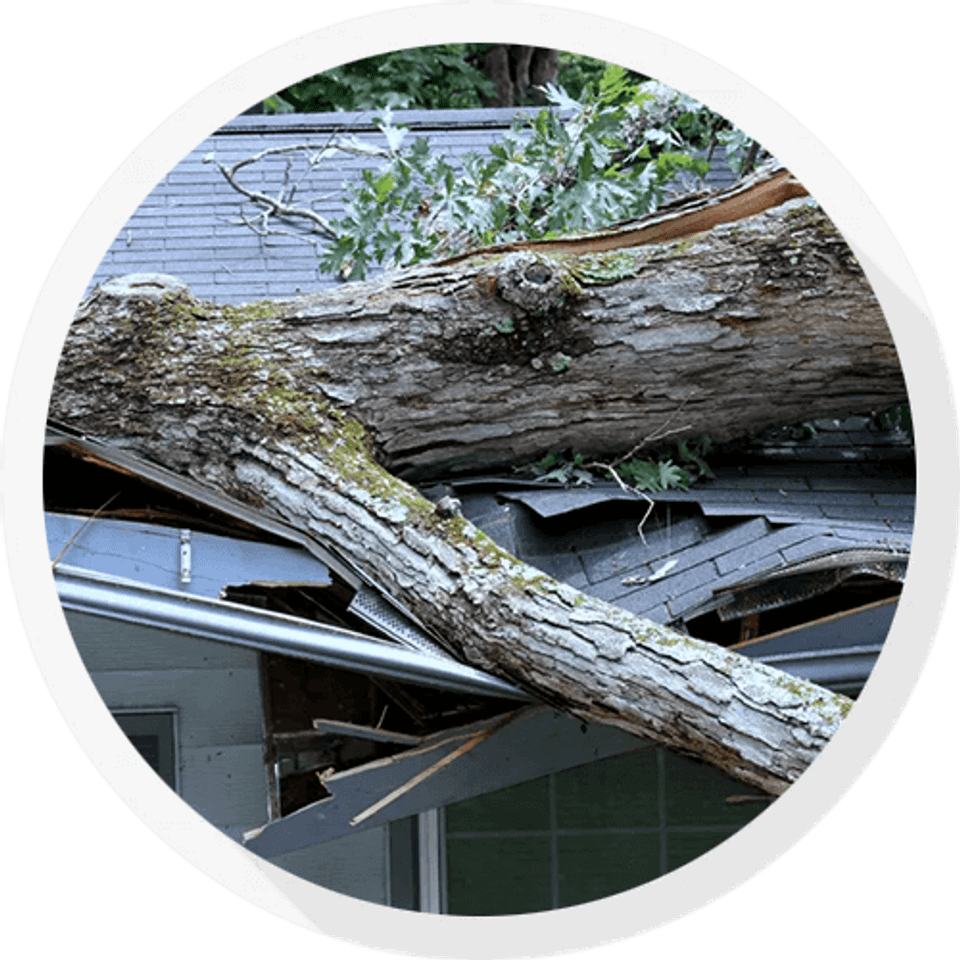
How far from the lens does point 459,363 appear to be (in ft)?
13.9

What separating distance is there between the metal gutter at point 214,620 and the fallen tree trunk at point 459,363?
34 cm

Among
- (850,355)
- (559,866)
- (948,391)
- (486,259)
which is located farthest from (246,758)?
(948,391)

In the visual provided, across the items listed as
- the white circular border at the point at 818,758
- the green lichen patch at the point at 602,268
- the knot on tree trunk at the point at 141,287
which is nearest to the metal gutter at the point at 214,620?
the white circular border at the point at 818,758

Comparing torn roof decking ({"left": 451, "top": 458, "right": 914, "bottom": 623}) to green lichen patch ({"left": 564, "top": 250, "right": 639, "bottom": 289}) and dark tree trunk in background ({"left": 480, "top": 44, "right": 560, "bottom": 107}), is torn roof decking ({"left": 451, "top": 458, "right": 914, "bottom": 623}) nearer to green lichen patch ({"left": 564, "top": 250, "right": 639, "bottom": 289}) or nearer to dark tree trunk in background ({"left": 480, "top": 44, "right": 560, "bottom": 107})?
green lichen patch ({"left": 564, "top": 250, "right": 639, "bottom": 289})

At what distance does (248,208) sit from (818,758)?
12.3ft

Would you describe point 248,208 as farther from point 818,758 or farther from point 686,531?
point 818,758

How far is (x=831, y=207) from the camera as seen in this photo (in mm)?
3514

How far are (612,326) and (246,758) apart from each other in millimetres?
2349

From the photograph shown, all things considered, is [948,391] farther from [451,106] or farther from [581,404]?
[451,106]

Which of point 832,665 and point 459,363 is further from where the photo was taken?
point 459,363

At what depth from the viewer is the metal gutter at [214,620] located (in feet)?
11.6

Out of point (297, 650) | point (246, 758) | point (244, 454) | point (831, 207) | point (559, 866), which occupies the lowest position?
point (559, 866)

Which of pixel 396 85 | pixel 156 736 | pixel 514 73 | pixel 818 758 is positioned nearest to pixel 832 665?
pixel 818 758

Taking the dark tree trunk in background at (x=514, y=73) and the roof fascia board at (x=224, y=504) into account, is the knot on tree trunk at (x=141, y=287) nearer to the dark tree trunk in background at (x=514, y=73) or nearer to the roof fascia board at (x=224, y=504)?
the roof fascia board at (x=224, y=504)
